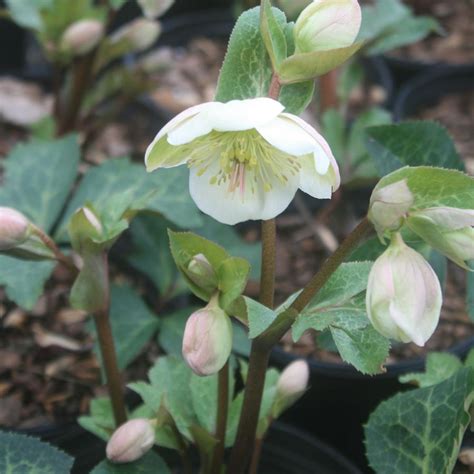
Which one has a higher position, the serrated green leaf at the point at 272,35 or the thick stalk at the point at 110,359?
the serrated green leaf at the point at 272,35

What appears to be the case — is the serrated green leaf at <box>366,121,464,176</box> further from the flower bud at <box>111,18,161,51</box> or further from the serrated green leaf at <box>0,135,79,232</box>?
the flower bud at <box>111,18,161,51</box>

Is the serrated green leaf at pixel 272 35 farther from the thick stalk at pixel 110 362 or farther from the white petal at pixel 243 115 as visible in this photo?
the thick stalk at pixel 110 362

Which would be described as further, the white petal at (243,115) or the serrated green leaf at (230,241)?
the serrated green leaf at (230,241)

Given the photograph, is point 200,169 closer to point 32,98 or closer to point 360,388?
point 360,388

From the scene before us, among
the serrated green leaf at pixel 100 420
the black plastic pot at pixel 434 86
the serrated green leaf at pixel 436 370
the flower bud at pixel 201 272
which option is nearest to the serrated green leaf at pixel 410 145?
the serrated green leaf at pixel 436 370

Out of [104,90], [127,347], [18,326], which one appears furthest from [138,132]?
[127,347]

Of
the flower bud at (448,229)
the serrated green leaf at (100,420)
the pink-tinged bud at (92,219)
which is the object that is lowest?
the serrated green leaf at (100,420)

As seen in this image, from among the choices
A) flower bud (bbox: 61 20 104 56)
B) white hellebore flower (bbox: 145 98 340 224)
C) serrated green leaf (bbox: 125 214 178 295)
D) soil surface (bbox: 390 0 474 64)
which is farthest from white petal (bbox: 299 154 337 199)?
soil surface (bbox: 390 0 474 64)
